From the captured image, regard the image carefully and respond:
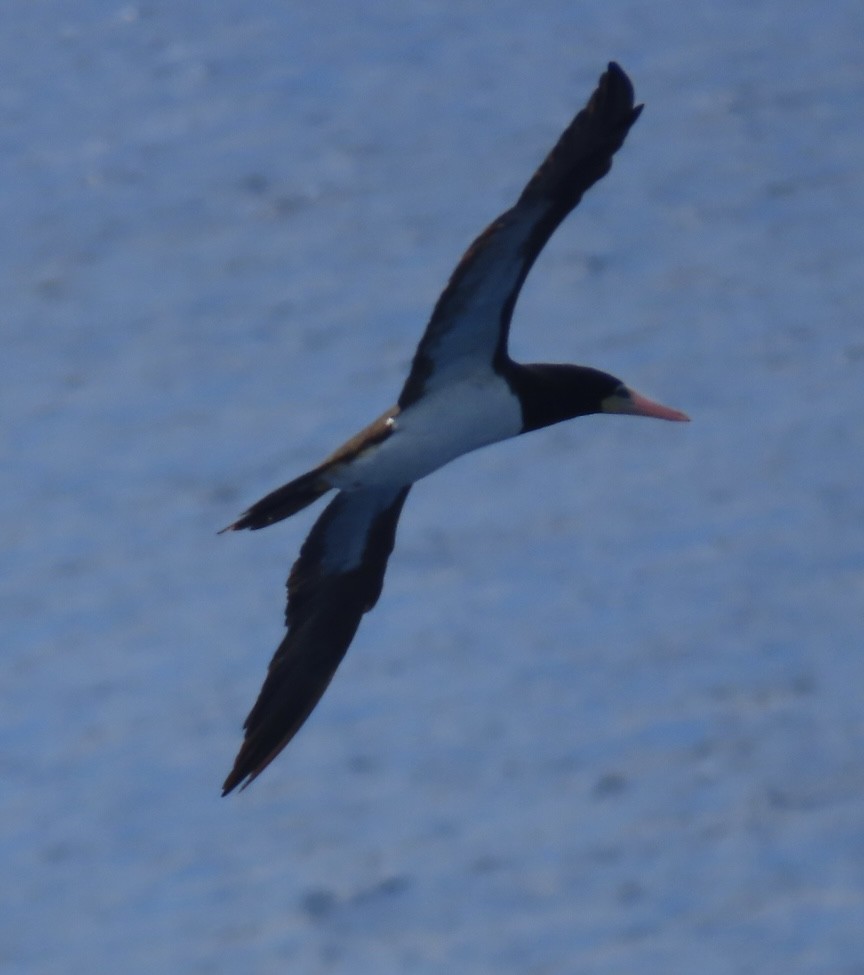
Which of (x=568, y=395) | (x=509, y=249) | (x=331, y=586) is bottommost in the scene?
(x=331, y=586)

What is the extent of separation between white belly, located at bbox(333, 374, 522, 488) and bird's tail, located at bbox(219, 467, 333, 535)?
6 cm

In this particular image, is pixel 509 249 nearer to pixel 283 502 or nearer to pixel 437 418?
pixel 437 418

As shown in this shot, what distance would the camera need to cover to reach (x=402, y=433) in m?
3.86

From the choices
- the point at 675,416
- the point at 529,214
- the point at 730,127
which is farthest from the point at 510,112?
the point at 529,214

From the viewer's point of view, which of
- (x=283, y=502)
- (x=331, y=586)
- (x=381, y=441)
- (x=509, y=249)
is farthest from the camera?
(x=331, y=586)

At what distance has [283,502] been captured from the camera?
12.3 feet

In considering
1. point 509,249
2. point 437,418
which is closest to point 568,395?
point 437,418

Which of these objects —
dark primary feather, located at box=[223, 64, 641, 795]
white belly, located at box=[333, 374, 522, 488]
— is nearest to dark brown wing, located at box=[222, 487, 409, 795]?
dark primary feather, located at box=[223, 64, 641, 795]

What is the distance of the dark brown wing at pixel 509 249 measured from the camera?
3.45m

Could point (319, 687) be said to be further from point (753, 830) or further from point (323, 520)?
point (753, 830)

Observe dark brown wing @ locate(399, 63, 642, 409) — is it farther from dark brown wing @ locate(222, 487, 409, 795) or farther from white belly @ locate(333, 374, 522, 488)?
dark brown wing @ locate(222, 487, 409, 795)

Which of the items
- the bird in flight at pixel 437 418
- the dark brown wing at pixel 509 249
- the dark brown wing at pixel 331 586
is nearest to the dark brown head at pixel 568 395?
the bird in flight at pixel 437 418

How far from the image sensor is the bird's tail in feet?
12.3

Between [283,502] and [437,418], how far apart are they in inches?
10.8
